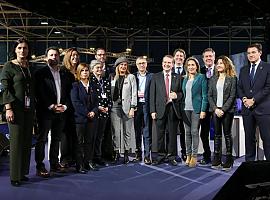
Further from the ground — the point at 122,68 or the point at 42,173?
the point at 122,68

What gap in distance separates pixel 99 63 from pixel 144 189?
1887 millimetres

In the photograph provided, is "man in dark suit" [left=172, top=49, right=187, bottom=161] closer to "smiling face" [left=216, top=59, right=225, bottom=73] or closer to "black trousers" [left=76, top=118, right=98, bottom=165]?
"smiling face" [left=216, top=59, right=225, bottom=73]

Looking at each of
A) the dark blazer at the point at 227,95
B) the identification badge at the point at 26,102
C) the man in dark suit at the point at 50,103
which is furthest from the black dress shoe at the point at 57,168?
the dark blazer at the point at 227,95

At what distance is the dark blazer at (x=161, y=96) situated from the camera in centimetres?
494

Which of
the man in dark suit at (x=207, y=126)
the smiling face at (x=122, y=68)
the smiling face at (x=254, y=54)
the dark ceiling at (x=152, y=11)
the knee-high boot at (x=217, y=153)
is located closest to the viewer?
the dark ceiling at (x=152, y=11)

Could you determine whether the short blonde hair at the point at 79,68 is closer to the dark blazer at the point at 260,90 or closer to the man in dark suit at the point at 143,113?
the man in dark suit at the point at 143,113

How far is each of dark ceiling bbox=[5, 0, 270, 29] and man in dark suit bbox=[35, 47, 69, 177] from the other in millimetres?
3086

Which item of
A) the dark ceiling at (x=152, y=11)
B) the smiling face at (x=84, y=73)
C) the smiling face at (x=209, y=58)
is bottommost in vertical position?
the dark ceiling at (x=152, y=11)

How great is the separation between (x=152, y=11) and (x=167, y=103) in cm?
Answer: 391

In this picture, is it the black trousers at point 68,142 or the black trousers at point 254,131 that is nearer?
the black trousers at point 254,131

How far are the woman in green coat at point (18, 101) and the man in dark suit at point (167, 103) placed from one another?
1736 mm

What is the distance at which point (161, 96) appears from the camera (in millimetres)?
4953

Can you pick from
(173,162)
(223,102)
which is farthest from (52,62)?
(223,102)

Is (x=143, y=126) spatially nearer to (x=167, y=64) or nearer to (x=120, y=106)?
(x=120, y=106)
